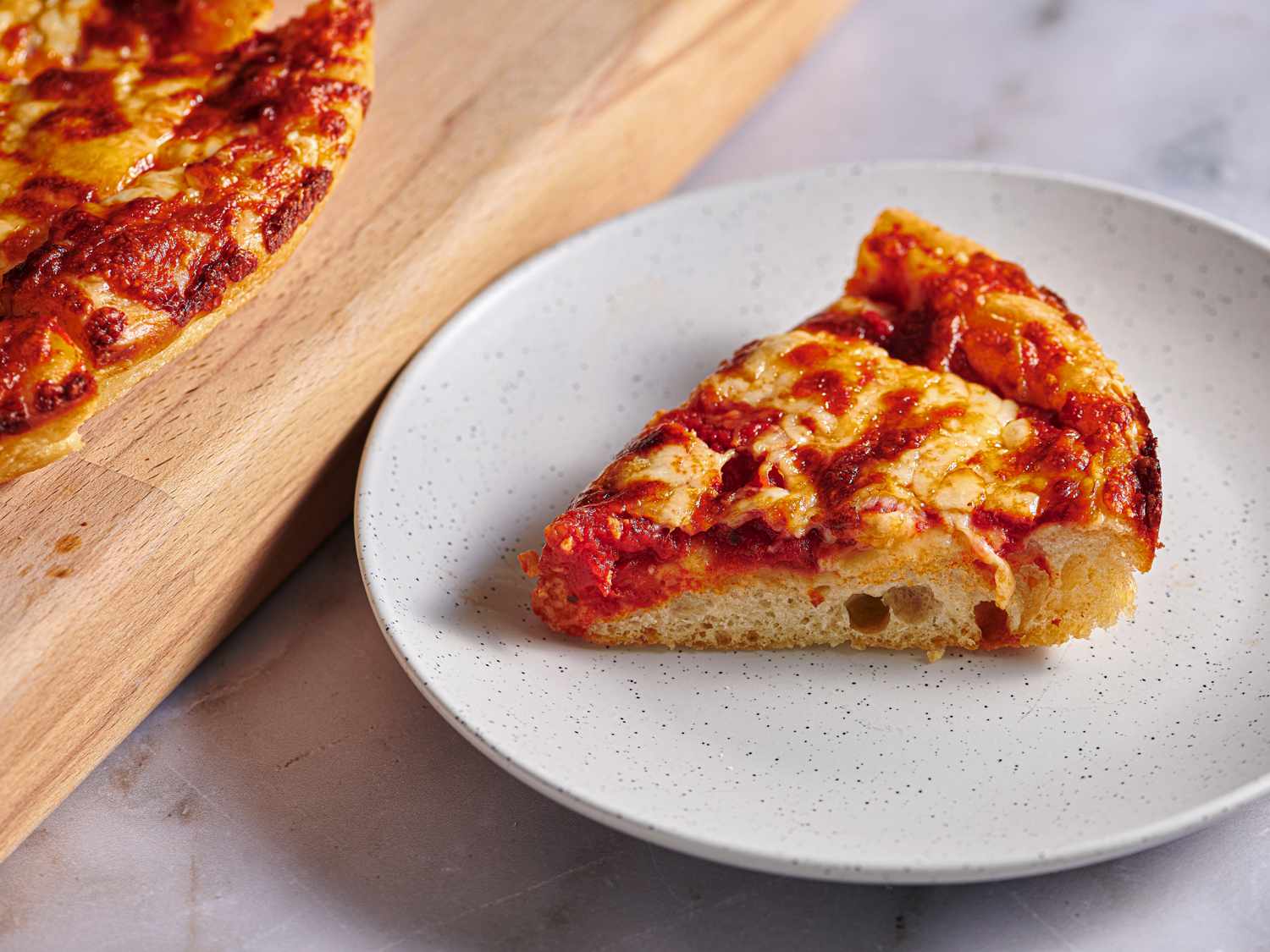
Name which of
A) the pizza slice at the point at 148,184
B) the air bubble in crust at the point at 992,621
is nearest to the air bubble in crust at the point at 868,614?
the air bubble in crust at the point at 992,621

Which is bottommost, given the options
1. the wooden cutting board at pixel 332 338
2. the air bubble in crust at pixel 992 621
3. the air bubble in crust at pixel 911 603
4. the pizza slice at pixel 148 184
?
the air bubble in crust at pixel 992 621

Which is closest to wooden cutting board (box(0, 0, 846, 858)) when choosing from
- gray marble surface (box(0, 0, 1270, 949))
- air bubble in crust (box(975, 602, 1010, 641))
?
gray marble surface (box(0, 0, 1270, 949))

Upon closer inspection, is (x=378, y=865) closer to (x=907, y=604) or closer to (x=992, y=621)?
(x=907, y=604)

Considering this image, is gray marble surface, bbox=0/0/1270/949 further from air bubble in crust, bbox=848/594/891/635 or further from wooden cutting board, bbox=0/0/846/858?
air bubble in crust, bbox=848/594/891/635

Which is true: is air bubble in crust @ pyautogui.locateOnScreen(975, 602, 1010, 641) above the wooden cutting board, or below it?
below

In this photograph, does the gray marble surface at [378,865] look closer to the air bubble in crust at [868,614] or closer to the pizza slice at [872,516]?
the pizza slice at [872,516]

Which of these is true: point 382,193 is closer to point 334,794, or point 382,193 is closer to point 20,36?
point 20,36
